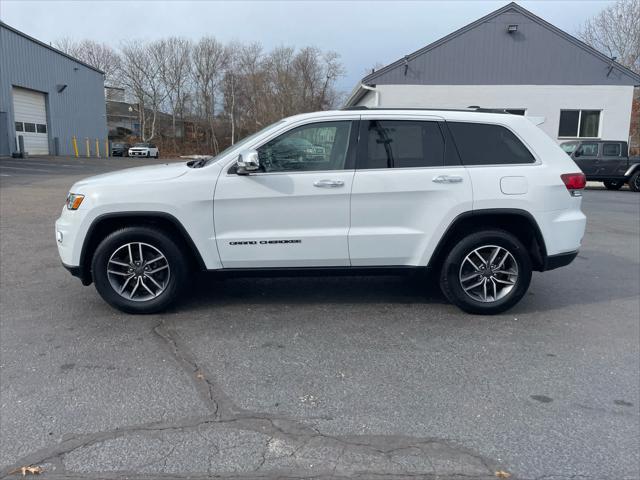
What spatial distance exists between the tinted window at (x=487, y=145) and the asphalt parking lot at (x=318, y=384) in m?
1.47

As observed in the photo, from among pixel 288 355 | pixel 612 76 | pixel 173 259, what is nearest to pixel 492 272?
pixel 288 355

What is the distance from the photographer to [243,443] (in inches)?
112

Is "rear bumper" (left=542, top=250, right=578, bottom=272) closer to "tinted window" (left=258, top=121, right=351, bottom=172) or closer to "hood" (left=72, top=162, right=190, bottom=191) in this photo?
"tinted window" (left=258, top=121, right=351, bottom=172)

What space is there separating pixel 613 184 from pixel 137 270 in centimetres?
2011

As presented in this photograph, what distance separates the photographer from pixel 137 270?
4.71m

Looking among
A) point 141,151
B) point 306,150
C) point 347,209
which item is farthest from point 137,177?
point 141,151

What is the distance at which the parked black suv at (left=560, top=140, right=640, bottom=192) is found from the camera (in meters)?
18.9

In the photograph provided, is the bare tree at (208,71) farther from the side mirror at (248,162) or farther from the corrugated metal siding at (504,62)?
the side mirror at (248,162)

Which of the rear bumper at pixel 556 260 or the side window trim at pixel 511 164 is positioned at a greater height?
the side window trim at pixel 511 164

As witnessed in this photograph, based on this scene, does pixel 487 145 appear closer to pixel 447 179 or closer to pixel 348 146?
pixel 447 179

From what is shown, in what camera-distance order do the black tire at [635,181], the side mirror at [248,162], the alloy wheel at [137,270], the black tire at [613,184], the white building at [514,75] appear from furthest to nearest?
the white building at [514,75] < the black tire at [613,184] < the black tire at [635,181] < the alloy wheel at [137,270] < the side mirror at [248,162]

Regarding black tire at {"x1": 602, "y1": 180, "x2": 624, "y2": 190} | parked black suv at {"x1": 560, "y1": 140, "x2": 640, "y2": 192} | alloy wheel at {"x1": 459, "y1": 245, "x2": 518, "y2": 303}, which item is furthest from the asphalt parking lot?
black tire at {"x1": 602, "y1": 180, "x2": 624, "y2": 190}

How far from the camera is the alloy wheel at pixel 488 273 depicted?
4.81m

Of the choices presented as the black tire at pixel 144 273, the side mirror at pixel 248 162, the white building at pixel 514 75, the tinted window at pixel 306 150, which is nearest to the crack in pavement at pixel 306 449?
the black tire at pixel 144 273
